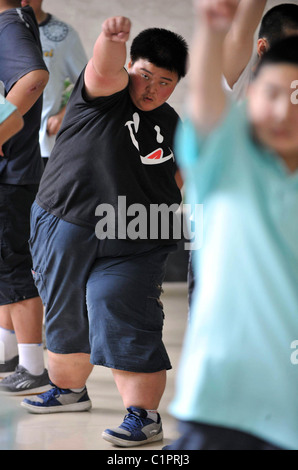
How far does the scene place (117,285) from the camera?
93.3 inches

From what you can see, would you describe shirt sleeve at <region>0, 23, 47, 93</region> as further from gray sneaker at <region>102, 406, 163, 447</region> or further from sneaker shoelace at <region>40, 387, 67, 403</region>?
gray sneaker at <region>102, 406, 163, 447</region>

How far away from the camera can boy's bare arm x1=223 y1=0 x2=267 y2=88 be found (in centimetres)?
214

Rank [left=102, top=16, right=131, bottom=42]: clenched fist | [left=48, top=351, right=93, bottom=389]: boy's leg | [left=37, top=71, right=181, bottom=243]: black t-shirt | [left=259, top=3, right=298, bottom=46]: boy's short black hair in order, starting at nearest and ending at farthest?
1. [left=102, top=16, right=131, bottom=42]: clenched fist
2. [left=259, top=3, right=298, bottom=46]: boy's short black hair
3. [left=37, top=71, right=181, bottom=243]: black t-shirt
4. [left=48, top=351, right=93, bottom=389]: boy's leg

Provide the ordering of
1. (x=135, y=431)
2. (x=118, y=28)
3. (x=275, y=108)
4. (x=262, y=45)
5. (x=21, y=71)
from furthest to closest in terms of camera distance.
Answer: (x=21, y=71)
(x=135, y=431)
(x=262, y=45)
(x=118, y=28)
(x=275, y=108)

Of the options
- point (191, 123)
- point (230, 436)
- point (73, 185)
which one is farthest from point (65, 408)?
point (191, 123)

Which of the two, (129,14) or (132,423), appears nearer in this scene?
(132,423)

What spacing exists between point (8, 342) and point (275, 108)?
2.21 metres

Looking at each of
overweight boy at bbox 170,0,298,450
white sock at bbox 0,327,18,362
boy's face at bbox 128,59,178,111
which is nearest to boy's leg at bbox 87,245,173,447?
boy's face at bbox 128,59,178,111

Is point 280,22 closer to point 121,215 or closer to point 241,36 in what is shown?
point 241,36

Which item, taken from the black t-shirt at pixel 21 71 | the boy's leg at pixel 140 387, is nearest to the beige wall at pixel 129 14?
the black t-shirt at pixel 21 71

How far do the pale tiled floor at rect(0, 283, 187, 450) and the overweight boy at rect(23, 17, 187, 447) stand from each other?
0.10 m

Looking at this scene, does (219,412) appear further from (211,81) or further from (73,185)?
(73,185)

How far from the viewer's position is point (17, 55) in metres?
2.66

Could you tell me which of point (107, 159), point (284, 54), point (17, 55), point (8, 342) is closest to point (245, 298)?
point (284, 54)
